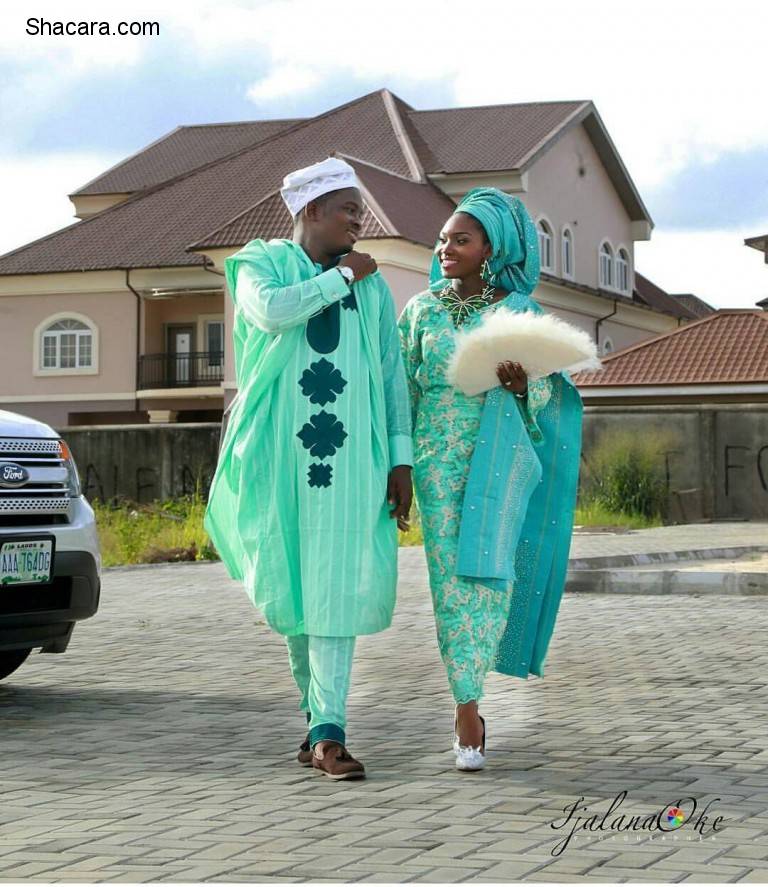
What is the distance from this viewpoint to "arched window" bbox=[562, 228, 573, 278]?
170ft

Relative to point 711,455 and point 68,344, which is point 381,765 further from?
point 68,344

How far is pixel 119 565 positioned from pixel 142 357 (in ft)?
102

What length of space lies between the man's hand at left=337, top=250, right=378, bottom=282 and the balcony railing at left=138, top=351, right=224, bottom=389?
4322 centimetres

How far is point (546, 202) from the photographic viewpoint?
49844mm

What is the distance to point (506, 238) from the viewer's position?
6414 millimetres

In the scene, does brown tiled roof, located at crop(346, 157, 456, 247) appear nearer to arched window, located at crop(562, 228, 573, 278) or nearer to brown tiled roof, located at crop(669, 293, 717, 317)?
arched window, located at crop(562, 228, 573, 278)

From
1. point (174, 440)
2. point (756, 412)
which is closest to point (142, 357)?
point (174, 440)

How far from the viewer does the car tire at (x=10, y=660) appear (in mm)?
8664

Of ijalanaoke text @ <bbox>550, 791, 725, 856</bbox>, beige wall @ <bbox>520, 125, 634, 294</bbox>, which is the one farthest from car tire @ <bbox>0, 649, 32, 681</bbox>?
beige wall @ <bbox>520, 125, 634, 294</bbox>

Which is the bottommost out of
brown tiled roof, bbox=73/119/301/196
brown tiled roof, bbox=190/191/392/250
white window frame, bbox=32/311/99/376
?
white window frame, bbox=32/311/99/376

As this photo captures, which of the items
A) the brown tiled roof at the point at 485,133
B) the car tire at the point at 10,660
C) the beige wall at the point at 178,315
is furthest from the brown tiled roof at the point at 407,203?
the car tire at the point at 10,660

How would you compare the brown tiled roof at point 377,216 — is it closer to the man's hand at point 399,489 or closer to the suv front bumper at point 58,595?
the suv front bumper at point 58,595

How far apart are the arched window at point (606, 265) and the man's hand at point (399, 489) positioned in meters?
49.0

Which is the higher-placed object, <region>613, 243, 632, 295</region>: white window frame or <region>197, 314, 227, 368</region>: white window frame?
<region>613, 243, 632, 295</region>: white window frame
